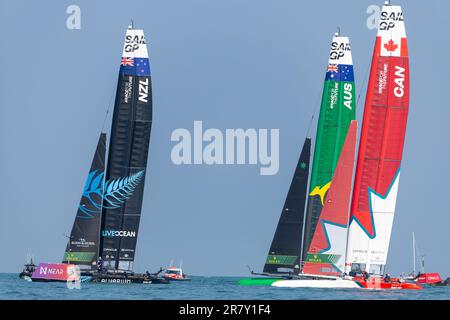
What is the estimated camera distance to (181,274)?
275 feet

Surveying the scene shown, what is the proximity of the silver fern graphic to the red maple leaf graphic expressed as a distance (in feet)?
44.0

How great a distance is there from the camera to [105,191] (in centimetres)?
5072

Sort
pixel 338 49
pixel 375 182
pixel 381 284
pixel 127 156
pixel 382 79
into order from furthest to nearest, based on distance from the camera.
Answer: pixel 127 156
pixel 338 49
pixel 375 182
pixel 382 79
pixel 381 284

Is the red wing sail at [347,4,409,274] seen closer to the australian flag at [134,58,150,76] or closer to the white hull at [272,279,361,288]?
the white hull at [272,279,361,288]

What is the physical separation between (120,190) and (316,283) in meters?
10.6

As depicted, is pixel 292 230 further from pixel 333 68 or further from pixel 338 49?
pixel 338 49

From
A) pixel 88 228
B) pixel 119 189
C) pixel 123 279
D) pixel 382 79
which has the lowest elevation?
pixel 123 279

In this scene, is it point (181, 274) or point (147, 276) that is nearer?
point (147, 276)

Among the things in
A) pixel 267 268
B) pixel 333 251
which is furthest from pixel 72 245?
pixel 333 251

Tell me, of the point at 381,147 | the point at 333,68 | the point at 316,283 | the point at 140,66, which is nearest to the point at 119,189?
the point at 140,66

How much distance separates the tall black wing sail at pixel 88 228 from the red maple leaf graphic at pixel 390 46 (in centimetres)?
1423
